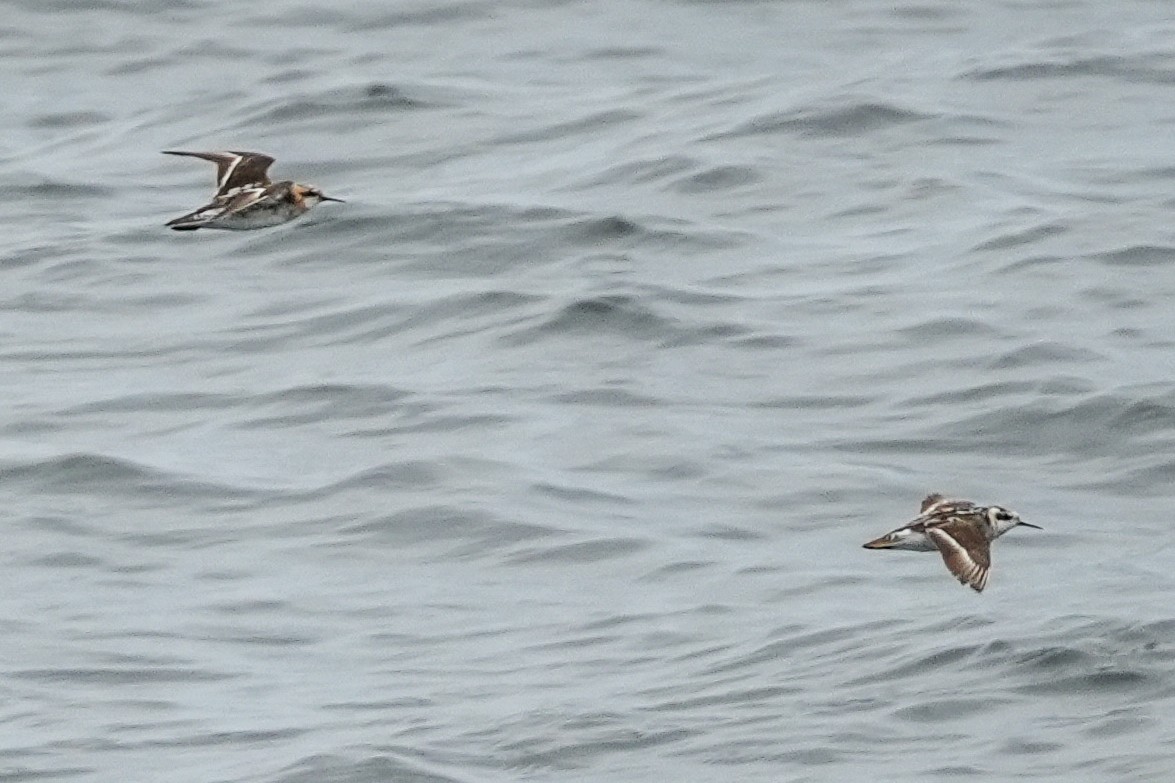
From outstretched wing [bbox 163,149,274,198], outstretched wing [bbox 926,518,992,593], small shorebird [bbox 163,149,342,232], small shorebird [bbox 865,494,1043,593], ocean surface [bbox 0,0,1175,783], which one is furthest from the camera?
outstretched wing [bbox 163,149,274,198]

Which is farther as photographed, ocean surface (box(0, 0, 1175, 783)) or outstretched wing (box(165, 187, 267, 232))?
outstretched wing (box(165, 187, 267, 232))

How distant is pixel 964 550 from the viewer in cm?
1421

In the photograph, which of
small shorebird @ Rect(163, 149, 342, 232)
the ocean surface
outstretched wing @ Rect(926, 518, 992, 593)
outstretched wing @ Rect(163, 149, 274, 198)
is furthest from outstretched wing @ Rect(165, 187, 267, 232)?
outstretched wing @ Rect(926, 518, 992, 593)

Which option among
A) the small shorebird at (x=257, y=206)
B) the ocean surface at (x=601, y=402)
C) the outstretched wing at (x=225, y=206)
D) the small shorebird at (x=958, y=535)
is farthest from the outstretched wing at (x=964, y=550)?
the outstretched wing at (x=225, y=206)

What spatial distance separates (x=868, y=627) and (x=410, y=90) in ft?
42.9

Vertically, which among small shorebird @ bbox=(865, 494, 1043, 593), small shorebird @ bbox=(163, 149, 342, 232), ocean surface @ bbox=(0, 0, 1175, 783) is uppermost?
small shorebird @ bbox=(163, 149, 342, 232)

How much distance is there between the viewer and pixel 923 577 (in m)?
17.1

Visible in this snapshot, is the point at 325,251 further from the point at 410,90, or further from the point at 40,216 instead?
the point at 410,90

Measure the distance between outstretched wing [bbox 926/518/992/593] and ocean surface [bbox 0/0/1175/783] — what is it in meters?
0.85

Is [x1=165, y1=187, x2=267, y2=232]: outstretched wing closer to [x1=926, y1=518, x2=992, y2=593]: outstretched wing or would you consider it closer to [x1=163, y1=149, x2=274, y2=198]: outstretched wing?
[x1=163, y1=149, x2=274, y2=198]: outstretched wing

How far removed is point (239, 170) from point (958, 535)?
5.16 metres

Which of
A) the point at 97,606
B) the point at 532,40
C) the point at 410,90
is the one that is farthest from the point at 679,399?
the point at 532,40

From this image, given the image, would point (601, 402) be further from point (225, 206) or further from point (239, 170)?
point (225, 206)

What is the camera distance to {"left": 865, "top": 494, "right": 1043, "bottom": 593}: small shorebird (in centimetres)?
1400
